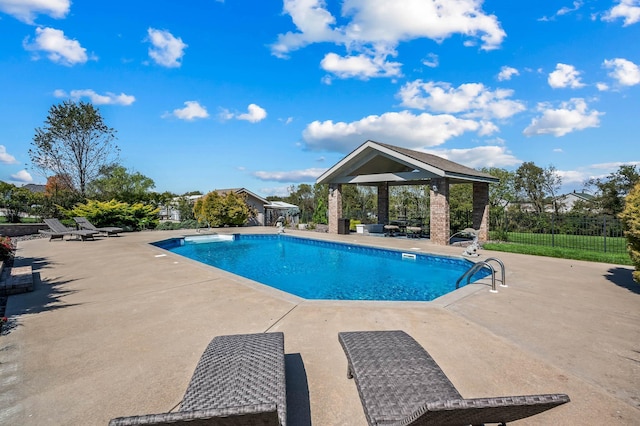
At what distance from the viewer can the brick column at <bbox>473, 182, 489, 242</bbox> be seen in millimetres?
15516

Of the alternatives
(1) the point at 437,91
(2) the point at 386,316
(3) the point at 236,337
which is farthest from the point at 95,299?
(1) the point at 437,91

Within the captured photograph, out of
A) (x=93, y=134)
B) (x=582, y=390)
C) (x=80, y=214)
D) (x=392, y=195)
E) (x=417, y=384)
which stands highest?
(x=93, y=134)

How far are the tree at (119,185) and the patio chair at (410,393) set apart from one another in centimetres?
2485

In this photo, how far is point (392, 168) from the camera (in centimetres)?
1983

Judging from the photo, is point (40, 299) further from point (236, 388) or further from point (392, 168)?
A: point (392, 168)

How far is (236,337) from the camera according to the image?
316 centimetres

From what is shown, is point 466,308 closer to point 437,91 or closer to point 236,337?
point 236,337

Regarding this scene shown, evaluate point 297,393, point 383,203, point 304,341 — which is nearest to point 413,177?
point 383,203

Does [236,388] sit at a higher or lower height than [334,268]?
higher

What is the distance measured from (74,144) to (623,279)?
36006mm

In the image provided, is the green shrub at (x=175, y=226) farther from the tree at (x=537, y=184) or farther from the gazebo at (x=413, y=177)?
the tree at (x=537, y=184)

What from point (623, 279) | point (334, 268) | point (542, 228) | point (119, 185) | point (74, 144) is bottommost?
point (334, 268)

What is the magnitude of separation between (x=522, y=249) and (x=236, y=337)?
39.2ft

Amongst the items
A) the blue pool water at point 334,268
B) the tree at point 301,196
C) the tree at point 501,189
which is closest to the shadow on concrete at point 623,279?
the blue pool water at point 334,268
